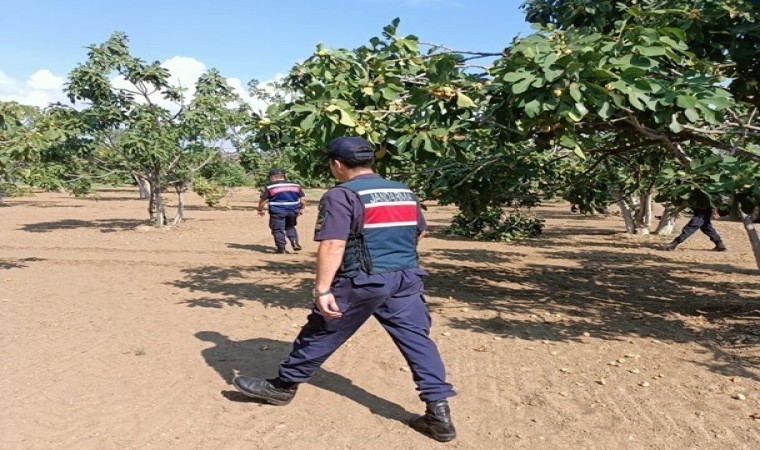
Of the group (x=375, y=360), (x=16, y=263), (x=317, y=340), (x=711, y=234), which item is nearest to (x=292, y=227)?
(x=16, y=263)

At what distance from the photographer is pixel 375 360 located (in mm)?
4691

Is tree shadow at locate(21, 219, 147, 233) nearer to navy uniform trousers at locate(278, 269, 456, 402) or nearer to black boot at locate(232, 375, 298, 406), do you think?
black boot at locate(232, 375, 298, 406)

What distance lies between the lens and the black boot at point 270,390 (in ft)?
12.1

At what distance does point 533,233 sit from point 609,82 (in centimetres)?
1218

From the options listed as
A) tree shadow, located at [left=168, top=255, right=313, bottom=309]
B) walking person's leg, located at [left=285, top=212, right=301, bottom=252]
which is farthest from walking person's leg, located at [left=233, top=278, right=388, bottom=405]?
walking person's leg, located at [left=285, top=212, right=301, bottom=252]

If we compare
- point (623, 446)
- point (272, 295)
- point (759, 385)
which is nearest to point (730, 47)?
point (759, 385)

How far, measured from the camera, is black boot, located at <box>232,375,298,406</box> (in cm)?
369

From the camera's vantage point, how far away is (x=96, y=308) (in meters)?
6.39

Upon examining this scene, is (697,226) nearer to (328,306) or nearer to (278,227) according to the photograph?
(278,227)

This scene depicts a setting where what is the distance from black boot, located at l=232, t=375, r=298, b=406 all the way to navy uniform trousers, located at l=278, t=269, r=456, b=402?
1.23 feet

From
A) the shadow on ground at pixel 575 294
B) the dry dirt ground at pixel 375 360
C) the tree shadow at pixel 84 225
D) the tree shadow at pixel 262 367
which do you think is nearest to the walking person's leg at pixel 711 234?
the shadow on ground at pixel 575 294

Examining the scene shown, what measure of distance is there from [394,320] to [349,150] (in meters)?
0.99

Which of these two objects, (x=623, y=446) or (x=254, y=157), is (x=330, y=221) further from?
(x=254, y=157)

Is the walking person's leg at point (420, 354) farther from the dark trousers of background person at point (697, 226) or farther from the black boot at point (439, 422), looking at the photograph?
the dark trousers of background person at point (697, 226)
